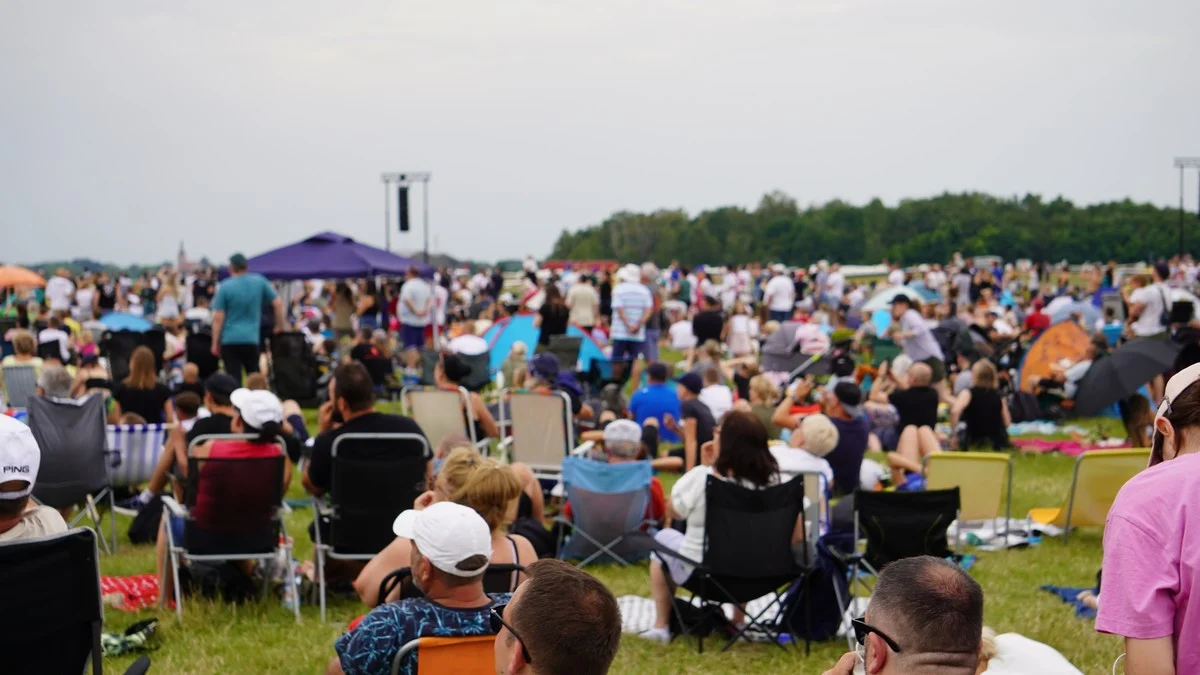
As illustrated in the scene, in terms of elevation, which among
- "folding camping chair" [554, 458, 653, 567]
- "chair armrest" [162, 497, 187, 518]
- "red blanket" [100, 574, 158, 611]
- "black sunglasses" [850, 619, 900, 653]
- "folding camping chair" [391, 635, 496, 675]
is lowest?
"red blanket" [100, 574, 158, 611]

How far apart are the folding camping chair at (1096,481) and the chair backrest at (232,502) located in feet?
15.7

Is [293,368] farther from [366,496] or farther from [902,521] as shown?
[902,521]

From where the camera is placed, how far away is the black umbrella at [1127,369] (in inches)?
414

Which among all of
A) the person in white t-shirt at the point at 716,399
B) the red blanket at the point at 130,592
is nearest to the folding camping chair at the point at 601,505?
the red blanket at the point at 130,592

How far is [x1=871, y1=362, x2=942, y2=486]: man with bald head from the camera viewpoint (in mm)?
8562

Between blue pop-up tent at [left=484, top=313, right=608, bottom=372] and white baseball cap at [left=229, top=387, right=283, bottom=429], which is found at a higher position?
white baseball cap at [left=229, top=387, right=283, bottom=429]

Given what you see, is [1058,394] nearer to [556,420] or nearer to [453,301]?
[556,420]

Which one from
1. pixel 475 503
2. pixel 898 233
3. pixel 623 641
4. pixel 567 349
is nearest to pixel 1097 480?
pixel 623 641

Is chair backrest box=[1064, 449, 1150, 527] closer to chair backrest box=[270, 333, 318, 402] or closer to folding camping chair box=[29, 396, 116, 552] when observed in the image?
folding camping chair box=[29, 396, 116, 552]

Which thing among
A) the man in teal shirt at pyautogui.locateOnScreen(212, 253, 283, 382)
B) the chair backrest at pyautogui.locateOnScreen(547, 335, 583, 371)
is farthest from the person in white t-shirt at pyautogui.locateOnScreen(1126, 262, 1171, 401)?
the man in teal shirt at pyautogui.locateOnScreen(212, 253, 283, 382)

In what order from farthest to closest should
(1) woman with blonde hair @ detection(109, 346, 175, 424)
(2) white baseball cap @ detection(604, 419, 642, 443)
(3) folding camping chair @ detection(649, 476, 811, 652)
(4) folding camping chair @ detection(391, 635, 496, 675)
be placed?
(1) woman with blonde hair @ detection(109, 346, 175, 424) < (2) white baseball cap @ detection(604, 419, 642, 443) < (3) folding camping chair @ detection(649, 476, 811, 652) < (4) folding camping chair @ detection(391, 635, 496, 675)

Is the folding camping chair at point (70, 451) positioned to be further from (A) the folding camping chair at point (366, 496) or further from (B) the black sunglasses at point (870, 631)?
(B) the black sunglasses at point (870, 631)

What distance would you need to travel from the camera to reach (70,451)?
23.3ft

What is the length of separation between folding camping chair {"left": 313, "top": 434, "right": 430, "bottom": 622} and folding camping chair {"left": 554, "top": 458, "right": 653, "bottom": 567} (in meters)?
1.21
